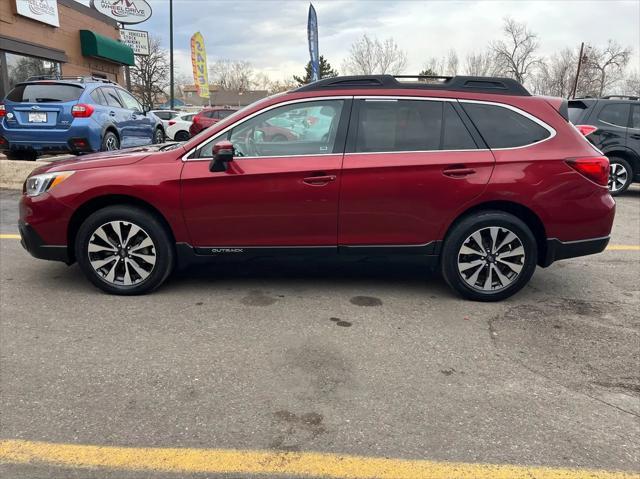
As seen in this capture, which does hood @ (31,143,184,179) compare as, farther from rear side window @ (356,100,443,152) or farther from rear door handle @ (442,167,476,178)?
rear door handle @ (442,167,476,178)

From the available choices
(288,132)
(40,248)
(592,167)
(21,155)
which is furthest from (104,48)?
(592,167)

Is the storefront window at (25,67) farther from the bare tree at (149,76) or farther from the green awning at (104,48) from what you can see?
the bare tree at (149,76)

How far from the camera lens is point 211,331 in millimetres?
3697

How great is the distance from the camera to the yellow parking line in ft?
7.48

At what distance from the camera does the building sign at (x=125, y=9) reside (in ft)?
76.4

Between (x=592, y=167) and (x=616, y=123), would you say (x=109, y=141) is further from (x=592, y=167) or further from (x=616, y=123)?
(x=616, y=123)

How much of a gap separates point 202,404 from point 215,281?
6.80ft

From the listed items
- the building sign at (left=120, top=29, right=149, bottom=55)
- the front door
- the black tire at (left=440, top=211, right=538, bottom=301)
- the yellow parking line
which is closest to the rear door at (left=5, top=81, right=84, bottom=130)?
the front door

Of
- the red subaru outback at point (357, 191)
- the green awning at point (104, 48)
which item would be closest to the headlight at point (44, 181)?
the red subaru outback at point (357, 191)

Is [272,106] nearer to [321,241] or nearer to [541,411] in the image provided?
[321,241]

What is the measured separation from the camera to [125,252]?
14.0 feet

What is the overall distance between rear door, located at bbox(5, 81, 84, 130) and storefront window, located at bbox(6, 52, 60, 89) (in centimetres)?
854

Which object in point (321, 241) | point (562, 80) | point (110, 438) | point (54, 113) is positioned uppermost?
point (562, 80)

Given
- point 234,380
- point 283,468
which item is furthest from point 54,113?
point 283,468
